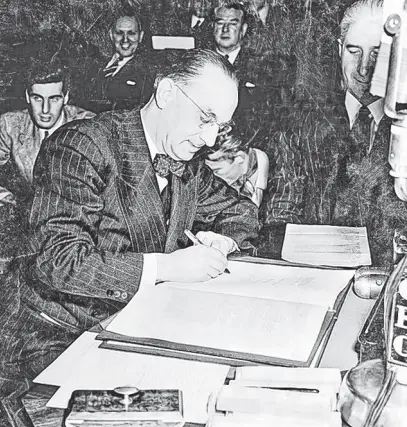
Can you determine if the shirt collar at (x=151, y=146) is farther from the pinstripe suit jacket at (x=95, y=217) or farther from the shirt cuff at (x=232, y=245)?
the shirt cuff at (x=232, y=245)

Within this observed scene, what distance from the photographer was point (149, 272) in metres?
1.69

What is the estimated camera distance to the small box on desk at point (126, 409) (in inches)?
45.9

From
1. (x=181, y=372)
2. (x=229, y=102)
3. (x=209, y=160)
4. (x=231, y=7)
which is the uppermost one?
(x=231, y=7)

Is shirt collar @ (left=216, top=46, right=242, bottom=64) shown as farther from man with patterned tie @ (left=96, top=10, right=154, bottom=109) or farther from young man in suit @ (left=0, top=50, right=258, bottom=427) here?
man with patterned tie @ (left=96, top=10, right=154, bottom=109)

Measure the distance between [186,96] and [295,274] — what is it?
45 cm

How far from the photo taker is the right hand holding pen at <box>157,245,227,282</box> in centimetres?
170

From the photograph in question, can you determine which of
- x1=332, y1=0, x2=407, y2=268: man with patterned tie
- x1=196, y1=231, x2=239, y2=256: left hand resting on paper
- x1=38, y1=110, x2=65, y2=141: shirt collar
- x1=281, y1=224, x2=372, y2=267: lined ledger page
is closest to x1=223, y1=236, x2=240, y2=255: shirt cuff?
x1=196, y1=231, x2=239, y2=256: left hand resting on paper

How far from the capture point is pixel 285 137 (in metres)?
1.67

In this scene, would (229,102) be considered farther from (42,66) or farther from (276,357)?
(276,357)

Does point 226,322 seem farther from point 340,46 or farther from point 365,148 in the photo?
point 340,46

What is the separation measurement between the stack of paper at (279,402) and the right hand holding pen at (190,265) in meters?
0.49

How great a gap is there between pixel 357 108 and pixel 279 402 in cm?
73

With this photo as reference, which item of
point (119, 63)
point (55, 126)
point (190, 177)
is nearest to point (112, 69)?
point (119, 63)

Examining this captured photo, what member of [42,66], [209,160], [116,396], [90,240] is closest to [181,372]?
[116,396]
